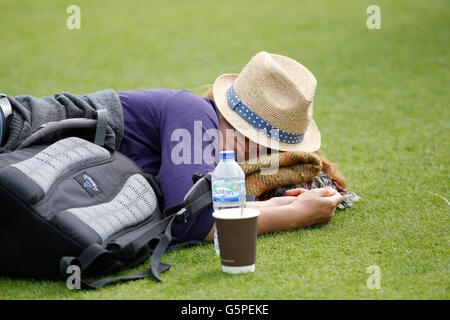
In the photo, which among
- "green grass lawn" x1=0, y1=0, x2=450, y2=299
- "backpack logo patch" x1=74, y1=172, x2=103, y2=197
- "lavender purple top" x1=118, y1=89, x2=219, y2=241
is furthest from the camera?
"lavender purple top" x1=118, y1=89, x2=219, y2=241

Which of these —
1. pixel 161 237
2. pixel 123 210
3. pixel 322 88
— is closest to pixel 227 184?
pixel 161 237

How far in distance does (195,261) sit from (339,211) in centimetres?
115

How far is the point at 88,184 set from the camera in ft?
9.20

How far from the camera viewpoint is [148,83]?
7602 millimetres

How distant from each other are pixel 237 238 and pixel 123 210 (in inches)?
24.2

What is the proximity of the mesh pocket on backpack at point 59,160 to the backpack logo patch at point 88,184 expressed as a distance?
0.06 m

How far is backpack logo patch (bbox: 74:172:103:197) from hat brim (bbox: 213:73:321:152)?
91 cm

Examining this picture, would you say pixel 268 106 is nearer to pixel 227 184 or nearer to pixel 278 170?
pixel 278 170

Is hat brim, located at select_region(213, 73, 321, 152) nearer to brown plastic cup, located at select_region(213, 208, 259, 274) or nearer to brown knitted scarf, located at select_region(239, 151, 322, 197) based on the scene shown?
brown knitted scarf, located at select_region(239, 151, 322, 197)

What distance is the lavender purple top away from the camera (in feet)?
9.82

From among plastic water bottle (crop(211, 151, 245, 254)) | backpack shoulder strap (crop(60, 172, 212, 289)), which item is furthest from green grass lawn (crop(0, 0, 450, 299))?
plastic water bottle (crop(211, 151, 245, 254))

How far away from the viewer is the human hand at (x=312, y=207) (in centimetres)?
317

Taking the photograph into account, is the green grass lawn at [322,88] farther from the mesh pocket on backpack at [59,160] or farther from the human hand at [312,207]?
the mesh pocket on backpack at [59,160]

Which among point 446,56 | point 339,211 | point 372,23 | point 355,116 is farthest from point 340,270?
point 372,23
